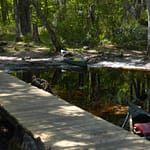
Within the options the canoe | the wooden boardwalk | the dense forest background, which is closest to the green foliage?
the dense forest background

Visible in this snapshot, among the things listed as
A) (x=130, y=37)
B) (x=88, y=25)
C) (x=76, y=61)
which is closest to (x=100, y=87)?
(x=76, y=61)

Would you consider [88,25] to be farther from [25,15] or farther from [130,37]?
[25,15]

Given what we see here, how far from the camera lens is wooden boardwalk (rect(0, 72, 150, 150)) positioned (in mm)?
8359

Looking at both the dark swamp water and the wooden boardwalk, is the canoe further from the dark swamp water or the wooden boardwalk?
the wooden boardwalk

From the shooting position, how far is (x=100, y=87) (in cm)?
2108

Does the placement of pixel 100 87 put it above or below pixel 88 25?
below

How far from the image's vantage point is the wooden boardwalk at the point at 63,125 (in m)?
8.36

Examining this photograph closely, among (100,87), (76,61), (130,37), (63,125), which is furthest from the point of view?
(130,37)

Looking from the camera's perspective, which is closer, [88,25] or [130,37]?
[130,37]

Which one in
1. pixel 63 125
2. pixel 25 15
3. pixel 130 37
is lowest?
pixel 130 37

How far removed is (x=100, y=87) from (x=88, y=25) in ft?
55.8

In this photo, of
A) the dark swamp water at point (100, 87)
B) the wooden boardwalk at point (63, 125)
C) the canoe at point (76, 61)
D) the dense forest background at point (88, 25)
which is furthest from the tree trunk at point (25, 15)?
the wooden boardwalk at point (63, 125)

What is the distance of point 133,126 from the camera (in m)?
10.6

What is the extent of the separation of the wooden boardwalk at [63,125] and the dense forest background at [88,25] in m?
18.9
